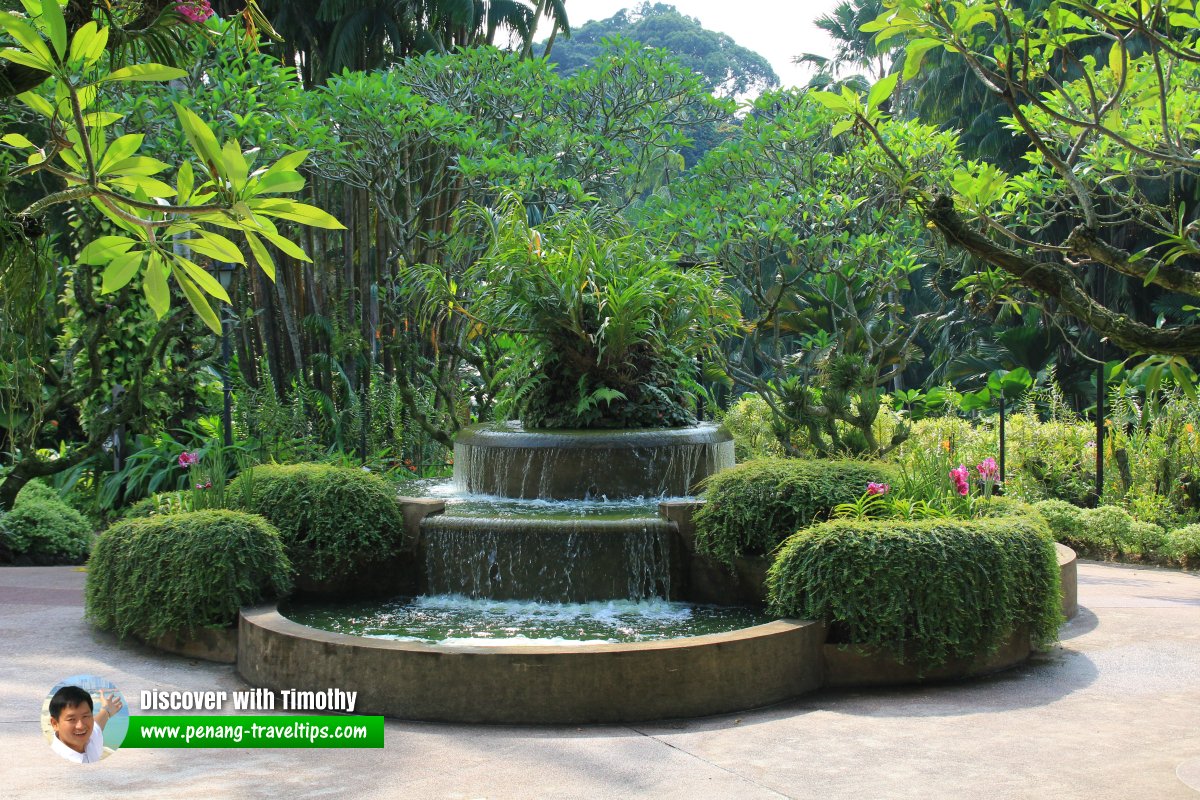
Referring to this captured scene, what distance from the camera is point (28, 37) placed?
1335 mm

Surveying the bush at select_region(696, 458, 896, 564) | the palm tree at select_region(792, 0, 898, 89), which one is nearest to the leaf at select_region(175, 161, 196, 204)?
the bush at select_region(696, 458, 896, 564)

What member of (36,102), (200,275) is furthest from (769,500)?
(36,102)

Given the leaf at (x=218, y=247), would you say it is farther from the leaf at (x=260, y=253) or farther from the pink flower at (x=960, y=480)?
the pink flower at (x=960, y=480)

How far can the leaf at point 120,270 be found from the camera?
1.48 metres

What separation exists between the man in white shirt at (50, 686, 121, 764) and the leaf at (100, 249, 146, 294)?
90.3 inches

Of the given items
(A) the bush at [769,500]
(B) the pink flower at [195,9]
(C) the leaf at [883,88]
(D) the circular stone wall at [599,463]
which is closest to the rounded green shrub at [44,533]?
(D) the circular stone wall at [599,463]

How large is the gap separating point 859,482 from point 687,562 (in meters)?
1.26

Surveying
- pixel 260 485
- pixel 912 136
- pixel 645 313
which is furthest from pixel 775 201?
pixel 260 485

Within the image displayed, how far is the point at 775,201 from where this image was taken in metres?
12.7

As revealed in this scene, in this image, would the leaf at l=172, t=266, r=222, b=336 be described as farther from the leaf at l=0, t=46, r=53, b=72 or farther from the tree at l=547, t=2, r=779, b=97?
the tree at l=547, t=2, r=779, b=97

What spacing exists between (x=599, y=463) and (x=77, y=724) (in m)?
5.51

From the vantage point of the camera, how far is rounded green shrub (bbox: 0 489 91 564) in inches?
392

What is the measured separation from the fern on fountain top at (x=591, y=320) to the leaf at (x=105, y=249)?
755 centimetres

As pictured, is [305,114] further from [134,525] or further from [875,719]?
[875,719]
